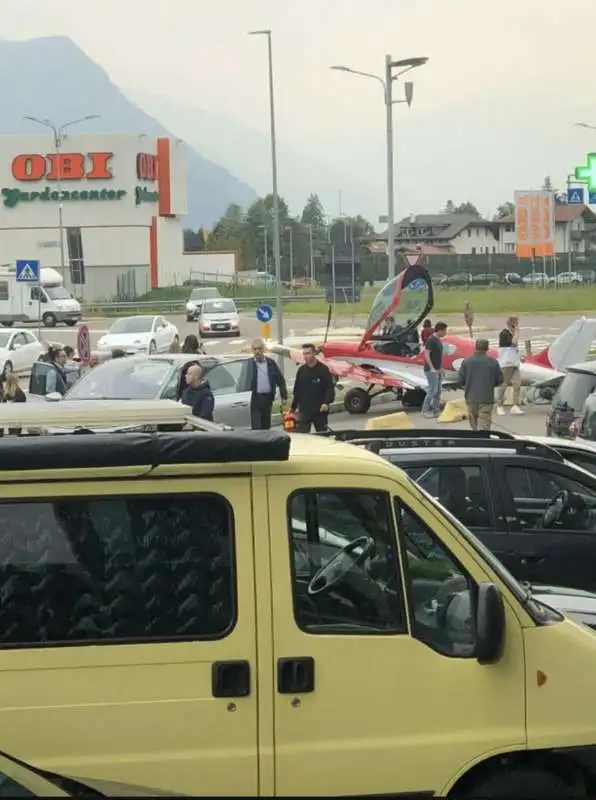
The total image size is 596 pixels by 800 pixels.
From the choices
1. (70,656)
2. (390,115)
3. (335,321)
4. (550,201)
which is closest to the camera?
(70,656)

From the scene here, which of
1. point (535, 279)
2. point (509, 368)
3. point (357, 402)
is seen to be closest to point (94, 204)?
point (535, 279)

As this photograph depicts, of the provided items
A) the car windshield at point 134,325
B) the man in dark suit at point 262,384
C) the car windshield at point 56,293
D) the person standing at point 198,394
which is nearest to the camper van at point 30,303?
the car windshield at point 56,293

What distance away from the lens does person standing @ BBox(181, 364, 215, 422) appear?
1461 centimetres

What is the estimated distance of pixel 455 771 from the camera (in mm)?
4109

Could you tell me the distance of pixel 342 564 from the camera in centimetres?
420

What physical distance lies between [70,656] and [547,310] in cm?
5941

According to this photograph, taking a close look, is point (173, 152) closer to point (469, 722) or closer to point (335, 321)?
point (335, 321)

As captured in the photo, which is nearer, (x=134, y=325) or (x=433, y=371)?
(x=433, y=371)

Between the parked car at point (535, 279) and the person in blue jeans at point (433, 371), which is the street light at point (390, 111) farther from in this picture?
the parked car at point (535, 279)

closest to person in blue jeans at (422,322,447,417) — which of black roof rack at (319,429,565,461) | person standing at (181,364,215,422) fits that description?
person standing at (181,364,215,422)

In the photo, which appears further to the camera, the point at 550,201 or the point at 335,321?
the point at 550,201

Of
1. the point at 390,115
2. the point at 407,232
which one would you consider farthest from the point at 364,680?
the point at 407,232

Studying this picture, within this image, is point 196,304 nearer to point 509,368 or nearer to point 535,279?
point 509,368

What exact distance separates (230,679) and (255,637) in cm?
16
